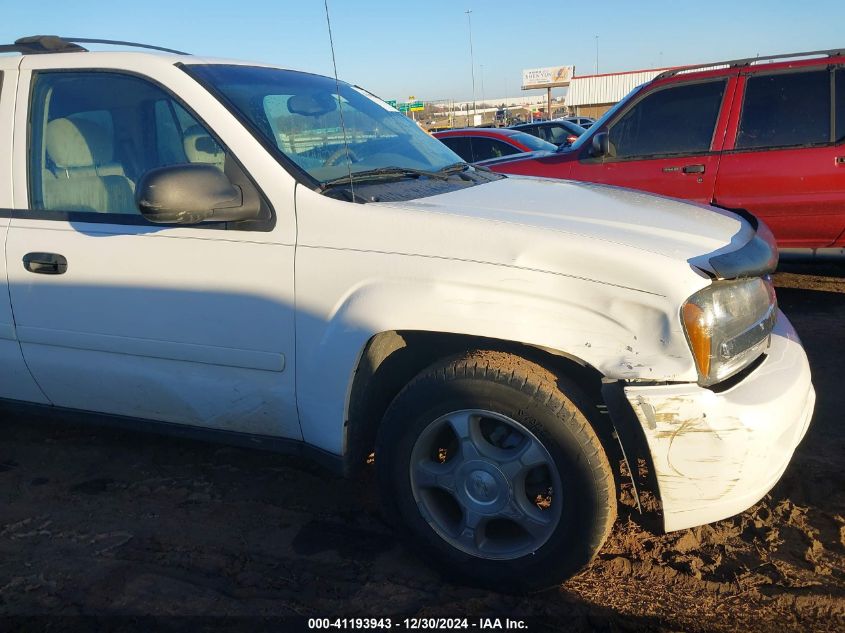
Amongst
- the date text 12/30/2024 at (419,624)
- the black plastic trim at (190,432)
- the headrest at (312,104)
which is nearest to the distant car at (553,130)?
the headrest at (312,104)

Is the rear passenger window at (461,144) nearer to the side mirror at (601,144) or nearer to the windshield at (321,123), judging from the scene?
the side mirror at (601,144)

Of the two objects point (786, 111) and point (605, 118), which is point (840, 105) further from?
point (605, 118)

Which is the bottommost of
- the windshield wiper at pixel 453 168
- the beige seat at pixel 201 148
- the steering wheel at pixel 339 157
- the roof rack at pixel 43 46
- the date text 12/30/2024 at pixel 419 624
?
the date text 12/30/2024 at pixel 419 624

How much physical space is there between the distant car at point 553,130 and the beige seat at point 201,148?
1160cm

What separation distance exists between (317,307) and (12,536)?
1650 mm

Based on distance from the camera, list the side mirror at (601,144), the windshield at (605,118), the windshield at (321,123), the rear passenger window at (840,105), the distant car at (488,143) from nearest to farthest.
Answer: the windshield at (321,123)
the rear passenger window at (840,105)
the side mirror at (601,144)
the windshield at (605,118)
the distant car at (488,143)

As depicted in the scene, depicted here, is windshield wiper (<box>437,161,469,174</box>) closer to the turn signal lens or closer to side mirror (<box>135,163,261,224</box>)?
side mirror (<box>135,163,261,224</box>)

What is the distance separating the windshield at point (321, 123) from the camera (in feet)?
8.92

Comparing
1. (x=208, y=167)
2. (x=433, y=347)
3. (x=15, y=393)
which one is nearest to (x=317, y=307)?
(x=433, y=347)

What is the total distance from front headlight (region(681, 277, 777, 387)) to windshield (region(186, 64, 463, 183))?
1.39m

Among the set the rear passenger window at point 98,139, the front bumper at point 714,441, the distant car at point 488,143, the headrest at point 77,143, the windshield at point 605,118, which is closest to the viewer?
the front bumper at point 714,441

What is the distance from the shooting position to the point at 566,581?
2348mm

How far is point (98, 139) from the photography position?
302cm

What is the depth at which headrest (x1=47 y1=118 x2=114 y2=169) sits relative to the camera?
2.96 m
